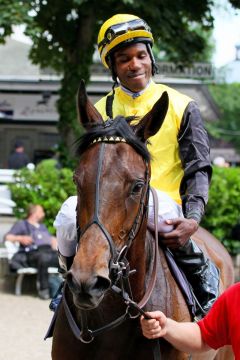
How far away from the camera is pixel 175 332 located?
11.3 feet

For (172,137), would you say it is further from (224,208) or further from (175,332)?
(224,208)

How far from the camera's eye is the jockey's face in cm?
440

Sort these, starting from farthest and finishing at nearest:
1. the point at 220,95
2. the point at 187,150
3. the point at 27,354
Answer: the point at 220,95 < the point at 27,354 < the point at 187,150

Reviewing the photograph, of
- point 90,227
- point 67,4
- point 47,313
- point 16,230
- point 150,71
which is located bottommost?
point 47,313

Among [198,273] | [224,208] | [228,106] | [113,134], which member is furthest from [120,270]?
[228,106]

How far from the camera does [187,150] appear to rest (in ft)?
14.6

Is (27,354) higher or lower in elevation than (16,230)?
lower

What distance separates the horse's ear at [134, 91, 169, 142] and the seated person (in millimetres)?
7408

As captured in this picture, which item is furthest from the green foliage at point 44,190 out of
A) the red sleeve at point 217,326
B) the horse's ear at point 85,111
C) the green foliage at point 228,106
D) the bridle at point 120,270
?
the green foliage at point 228,106

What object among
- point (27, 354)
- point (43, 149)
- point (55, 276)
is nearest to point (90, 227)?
point (27, 354)

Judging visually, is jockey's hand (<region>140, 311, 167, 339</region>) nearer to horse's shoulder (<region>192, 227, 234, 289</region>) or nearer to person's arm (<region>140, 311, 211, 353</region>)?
person's arm (<region>140, 311, 211, 353</region>)

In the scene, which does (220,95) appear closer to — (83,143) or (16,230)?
(16,230)

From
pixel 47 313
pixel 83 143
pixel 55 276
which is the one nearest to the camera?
pixel 83 143

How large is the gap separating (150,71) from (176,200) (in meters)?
0.81
